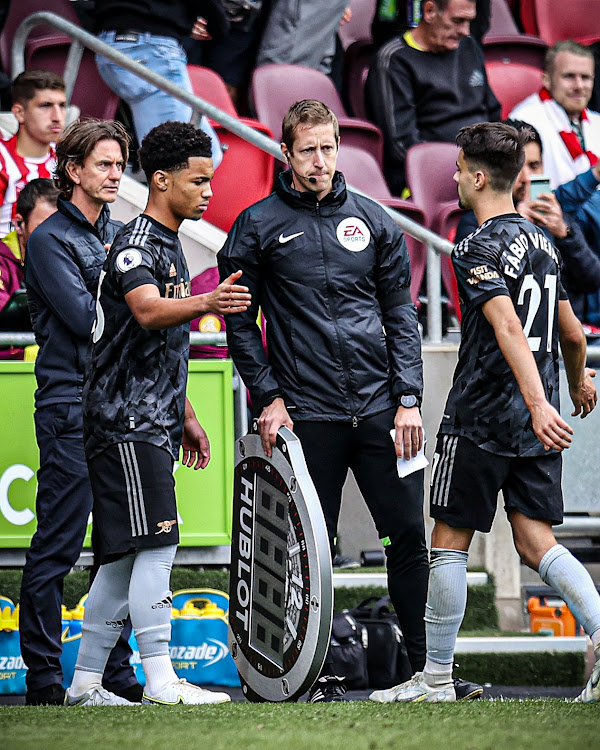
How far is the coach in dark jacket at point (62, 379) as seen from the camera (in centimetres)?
454

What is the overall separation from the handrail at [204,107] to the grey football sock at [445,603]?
6.86 ft

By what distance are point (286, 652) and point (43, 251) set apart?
1.73 metres

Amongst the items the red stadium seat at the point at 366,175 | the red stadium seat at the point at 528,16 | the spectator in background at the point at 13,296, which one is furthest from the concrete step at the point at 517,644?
the red stadium seat at the point at 528,16

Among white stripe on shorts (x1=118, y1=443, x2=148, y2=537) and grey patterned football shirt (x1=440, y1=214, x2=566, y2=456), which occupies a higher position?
grey patterned football shirt (x1=440, y1=214, x2=566, y2=456)

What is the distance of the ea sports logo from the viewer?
4363 mm

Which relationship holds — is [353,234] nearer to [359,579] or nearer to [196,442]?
[196,442]

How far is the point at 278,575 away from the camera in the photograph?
4113mm

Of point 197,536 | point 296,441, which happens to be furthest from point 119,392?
point 197,536

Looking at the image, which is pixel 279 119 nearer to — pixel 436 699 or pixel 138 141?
pixel 138 141

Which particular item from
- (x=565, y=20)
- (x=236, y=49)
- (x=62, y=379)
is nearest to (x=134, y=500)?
(x=62, y=379)

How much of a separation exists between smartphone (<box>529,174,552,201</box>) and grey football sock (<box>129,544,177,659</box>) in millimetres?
3214

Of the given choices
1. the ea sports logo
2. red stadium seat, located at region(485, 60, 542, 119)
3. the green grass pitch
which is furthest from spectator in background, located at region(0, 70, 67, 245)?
red stadium seat, located at region(485, 60, 542, 119)

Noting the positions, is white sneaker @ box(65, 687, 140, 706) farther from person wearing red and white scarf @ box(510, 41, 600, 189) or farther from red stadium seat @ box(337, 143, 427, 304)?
person wearing red and white scarf @ box(510, 41, 600, 189)

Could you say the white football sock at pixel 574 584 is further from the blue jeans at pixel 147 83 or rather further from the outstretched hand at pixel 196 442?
the blue jeans at pixel 147 83
